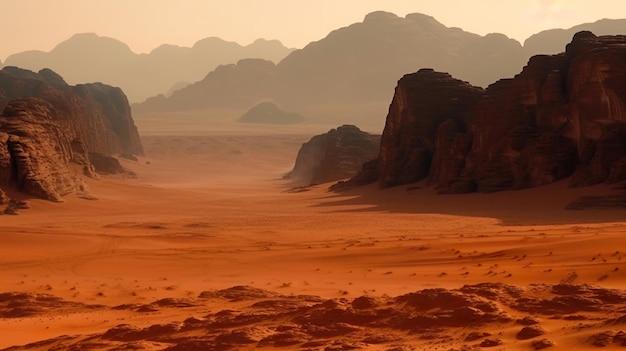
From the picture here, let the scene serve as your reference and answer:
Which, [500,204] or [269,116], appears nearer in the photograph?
[500,204]

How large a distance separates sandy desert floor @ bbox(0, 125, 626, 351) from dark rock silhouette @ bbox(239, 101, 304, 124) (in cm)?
12229

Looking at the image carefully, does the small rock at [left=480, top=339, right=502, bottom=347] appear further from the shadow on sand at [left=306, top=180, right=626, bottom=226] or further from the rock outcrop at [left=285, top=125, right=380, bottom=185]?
the rock outcrop at [left=285, top=125, right=380, bottom=185]

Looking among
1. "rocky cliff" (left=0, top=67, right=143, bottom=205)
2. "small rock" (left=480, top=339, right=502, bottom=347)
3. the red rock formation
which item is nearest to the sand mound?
"small rock" (left=480, top=339, right=502, bottom=347)

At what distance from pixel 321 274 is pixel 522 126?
1964 centimetres

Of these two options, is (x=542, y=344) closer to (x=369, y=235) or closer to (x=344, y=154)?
(x=369, y=235)

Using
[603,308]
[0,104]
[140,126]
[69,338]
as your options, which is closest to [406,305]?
[603,308]

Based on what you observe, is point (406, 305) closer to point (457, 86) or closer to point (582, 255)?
point (582, 255)

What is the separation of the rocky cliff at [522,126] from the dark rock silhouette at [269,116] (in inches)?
4723

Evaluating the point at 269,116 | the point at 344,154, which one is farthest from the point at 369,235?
the point at 269,116

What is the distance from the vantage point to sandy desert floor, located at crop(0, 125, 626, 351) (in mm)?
9305

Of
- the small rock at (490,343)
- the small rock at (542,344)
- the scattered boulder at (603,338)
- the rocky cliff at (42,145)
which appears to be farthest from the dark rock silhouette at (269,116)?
the scattered boulder at (603,338)

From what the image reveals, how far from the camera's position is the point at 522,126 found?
33.9m

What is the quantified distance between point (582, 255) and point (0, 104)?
51725 mm

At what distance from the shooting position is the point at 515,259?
647 inches
